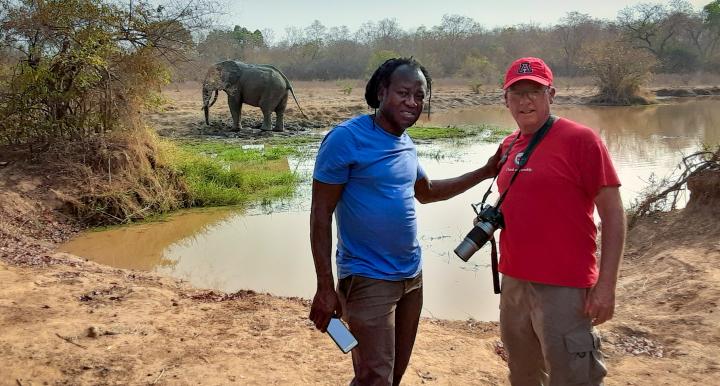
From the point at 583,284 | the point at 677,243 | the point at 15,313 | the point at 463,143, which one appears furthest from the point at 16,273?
the point at 463,143

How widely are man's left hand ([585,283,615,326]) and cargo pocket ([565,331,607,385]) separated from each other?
90 millimetres

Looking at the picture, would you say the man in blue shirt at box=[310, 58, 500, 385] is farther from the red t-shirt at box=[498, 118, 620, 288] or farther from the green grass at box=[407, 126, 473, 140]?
the green grass at box=[407, 126, 473, 140]

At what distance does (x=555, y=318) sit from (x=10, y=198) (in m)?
6.98

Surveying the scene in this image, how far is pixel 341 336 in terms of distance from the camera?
7.76 ft

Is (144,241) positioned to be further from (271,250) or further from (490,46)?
(490,46)

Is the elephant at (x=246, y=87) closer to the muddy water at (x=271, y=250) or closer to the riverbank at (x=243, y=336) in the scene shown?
the muddy water at (x=271, y=250)

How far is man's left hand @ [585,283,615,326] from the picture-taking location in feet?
7.47

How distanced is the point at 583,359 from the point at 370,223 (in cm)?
94

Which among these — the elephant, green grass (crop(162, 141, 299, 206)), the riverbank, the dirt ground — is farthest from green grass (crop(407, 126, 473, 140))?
the riverbank

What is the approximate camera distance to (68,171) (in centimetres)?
815

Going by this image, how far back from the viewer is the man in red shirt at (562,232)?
228 cm

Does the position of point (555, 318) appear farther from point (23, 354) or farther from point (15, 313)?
point (15, 313)

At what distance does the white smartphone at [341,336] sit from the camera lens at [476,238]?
0.61m

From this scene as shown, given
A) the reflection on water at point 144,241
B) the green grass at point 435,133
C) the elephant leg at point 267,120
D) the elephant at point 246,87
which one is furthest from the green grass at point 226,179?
the green grass at point 435,133
